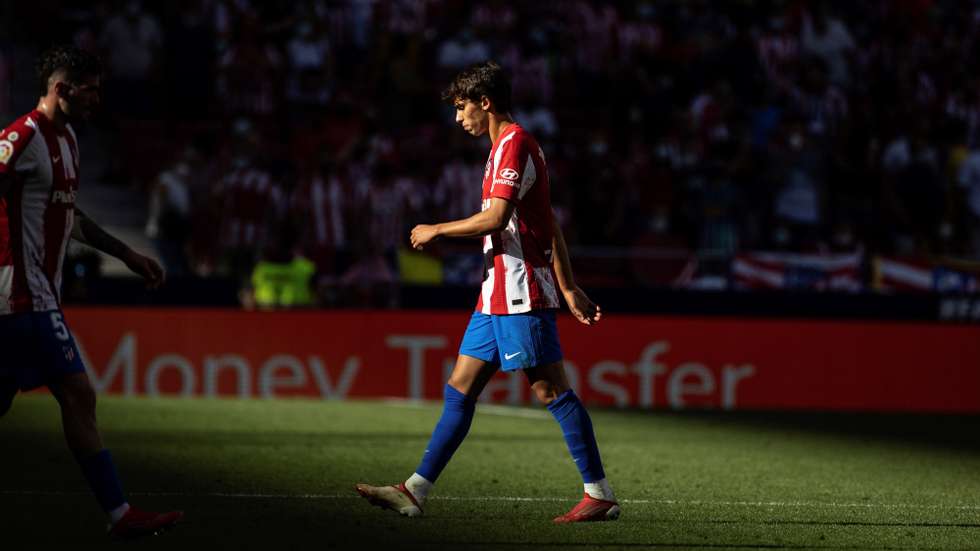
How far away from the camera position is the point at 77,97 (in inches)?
256

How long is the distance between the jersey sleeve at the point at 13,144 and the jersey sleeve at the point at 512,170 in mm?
1988

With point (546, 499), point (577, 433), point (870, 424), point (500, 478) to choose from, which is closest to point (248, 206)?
point (870, 424)

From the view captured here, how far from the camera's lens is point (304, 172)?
760 inches

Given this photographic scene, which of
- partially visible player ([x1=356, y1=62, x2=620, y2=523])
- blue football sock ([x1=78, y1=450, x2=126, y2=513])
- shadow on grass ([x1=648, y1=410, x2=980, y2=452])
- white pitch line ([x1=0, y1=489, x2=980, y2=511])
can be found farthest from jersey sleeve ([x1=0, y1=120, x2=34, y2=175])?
shadow on grass ([x1=648, y1=410, x2=980, y2=452])

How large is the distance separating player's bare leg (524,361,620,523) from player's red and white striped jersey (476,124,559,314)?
13.2 inches

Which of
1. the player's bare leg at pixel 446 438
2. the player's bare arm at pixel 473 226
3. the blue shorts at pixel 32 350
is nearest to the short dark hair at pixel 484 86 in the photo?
the player's bare arm at pixel 473 226

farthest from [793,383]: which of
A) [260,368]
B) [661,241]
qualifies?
[260,368]

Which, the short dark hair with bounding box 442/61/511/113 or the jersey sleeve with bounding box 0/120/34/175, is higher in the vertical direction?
the short dark hair with bounding box 442/61/511/113

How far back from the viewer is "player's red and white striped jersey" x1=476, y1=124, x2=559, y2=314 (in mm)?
7043

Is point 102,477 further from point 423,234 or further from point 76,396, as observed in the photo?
point 423,234

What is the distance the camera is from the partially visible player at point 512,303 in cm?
706

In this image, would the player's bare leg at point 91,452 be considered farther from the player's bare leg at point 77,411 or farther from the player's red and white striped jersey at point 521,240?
the player's red and white striped jersey at point 521,240

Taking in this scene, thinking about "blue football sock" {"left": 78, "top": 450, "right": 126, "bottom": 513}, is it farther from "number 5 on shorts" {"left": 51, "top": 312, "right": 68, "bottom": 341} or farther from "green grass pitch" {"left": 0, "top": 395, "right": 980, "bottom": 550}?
"number 5 on shorts" {"left": 51, "top": 312, "right": 68, "bottom": 341}

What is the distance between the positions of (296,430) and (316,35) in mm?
9970
